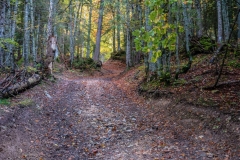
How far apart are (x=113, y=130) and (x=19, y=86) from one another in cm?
413

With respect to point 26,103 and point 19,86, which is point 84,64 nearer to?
point 19,86

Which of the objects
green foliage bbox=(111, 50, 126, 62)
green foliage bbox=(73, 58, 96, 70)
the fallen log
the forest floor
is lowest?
the forest floor

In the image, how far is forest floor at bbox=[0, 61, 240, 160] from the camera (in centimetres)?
484

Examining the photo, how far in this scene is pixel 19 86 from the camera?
324 inches

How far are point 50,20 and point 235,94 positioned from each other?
33.5 ft

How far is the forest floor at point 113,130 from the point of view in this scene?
15.9 ft

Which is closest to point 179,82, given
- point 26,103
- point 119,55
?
point 26,103

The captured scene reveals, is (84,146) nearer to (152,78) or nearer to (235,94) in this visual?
(235,94)

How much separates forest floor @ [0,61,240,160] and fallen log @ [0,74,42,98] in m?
0.24

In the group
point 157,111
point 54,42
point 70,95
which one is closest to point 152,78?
point 157,111

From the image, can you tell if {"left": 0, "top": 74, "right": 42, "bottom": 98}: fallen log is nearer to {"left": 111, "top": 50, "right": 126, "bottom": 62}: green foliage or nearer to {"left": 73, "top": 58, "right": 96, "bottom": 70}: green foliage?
{"left": 73, "top": 58, "right": 96, "bottom": 70}: green foliage

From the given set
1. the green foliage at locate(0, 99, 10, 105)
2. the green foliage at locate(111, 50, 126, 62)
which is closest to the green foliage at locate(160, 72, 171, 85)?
the green foliage at locate(0, 99, 10, 105)

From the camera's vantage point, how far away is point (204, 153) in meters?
4.69

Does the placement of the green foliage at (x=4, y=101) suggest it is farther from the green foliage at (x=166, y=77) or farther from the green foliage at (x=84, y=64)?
the green foliage at (x=84, y=64)
